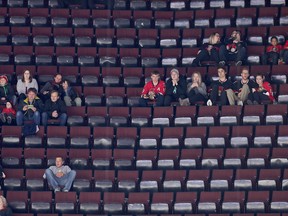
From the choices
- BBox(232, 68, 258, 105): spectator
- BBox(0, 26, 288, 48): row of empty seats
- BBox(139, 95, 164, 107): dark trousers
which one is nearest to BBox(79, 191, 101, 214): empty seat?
BBox(139, 95, 164, 107): dark trousers

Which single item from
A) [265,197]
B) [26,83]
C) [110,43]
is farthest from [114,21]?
[265,197]

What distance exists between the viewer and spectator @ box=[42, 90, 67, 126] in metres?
25.1

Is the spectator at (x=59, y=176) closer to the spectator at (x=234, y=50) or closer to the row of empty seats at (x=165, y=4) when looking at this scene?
the spectator at (x=234, y=50)

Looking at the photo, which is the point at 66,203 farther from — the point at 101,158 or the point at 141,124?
the point at 141,124

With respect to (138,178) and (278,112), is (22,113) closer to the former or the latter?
(138,178)

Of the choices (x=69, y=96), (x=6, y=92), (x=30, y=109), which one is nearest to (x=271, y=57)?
(x=69, y=96)

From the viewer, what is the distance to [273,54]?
26.2 m

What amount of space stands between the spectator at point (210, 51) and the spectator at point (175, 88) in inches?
38.8

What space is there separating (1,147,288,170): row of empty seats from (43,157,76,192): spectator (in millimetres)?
323

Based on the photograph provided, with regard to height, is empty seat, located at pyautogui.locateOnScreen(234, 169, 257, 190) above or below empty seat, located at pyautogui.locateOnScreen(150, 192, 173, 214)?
above

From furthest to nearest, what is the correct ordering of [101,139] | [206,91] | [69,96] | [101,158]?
[69,96], [206,91], [101,139], [101,158]

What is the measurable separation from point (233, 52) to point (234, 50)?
0.14ft

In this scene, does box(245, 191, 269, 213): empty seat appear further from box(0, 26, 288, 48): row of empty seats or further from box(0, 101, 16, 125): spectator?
box(0, 101, 16, 125): spectator

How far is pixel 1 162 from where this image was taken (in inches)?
970
